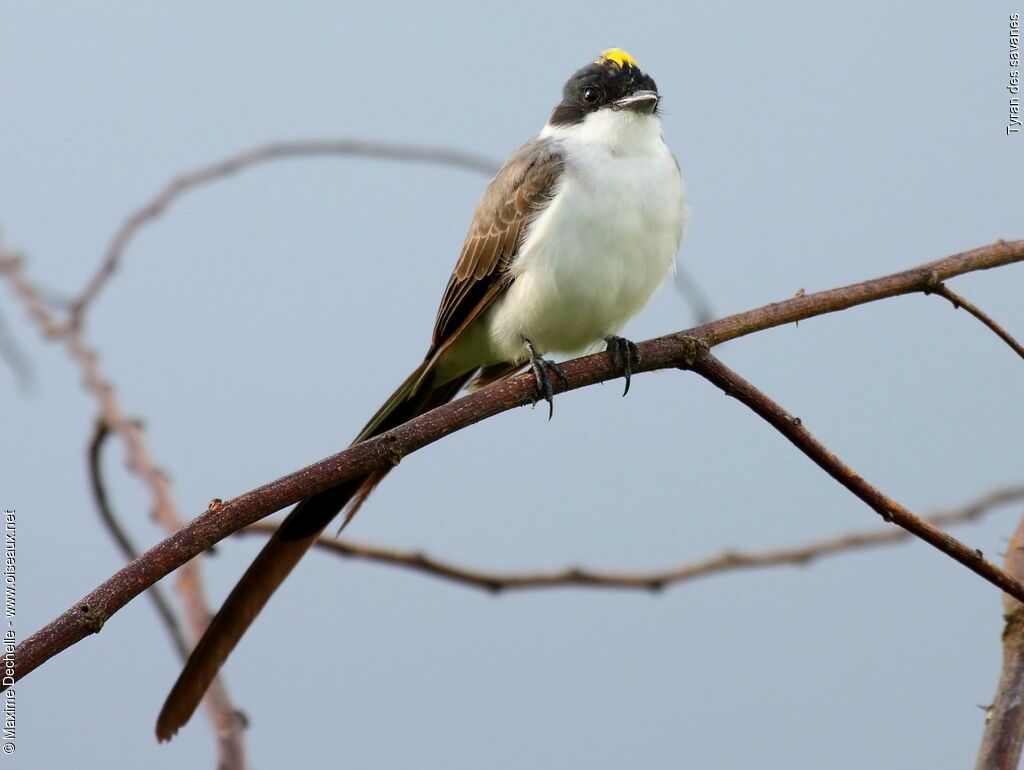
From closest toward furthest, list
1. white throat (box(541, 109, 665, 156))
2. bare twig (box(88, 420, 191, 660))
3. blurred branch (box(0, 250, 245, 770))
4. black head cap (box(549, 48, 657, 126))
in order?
1. blurred branch (box(0, 250, 245, 770))
2. bare twig (box(88, 420, 191, 660))
3. white throat (box(541, 109, 665, 156))
4. black head cap (box(549, 48, 657, 126))

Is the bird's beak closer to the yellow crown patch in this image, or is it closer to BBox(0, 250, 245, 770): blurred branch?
the yellow crown patch

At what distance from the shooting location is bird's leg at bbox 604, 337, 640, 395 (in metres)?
2.33

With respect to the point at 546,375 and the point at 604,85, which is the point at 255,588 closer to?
the point at 546,375

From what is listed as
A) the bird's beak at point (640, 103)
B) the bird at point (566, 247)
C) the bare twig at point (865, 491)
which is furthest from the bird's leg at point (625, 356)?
the bird's beak at point (640, 103)

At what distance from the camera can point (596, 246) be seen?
10.1 feet

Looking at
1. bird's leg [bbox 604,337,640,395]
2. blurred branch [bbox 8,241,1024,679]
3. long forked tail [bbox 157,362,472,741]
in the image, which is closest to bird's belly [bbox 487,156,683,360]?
bird's leg [bbox 604,337,640,395]

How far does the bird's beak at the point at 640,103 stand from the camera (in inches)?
129

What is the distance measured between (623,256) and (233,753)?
1666 mm

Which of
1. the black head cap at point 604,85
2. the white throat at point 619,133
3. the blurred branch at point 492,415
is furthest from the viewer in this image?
the black head cap at point 604,85

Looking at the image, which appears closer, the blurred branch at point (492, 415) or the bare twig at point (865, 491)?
the blurred branch at point (492, 415)

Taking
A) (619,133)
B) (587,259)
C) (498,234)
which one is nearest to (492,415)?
(587,259)

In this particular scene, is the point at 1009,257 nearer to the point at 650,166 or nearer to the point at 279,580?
the point at 650,166

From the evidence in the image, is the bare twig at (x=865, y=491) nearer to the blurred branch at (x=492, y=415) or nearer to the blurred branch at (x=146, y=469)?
the blurred branch at (x=492, y=415)

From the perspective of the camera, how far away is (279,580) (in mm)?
2354
